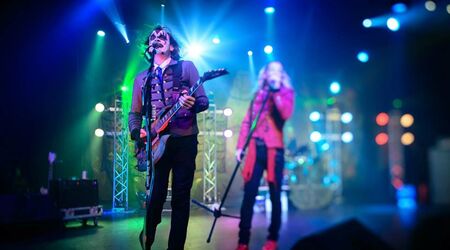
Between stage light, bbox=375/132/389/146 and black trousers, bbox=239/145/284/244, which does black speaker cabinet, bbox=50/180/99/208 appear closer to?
black trousers, bbox=239/145/284/244

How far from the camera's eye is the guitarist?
2.96 meters

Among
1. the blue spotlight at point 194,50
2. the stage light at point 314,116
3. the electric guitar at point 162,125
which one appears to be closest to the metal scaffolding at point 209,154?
the blue spotlight at point 194,50

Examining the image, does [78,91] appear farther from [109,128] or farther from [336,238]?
[336,238]

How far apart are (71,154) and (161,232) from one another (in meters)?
2.06

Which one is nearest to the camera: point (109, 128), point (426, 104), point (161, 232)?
point (161, 232)

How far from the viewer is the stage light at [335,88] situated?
9.19 metres

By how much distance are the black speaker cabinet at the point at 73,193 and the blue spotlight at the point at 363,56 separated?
6135 millimetres

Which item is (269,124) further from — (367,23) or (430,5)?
(430,5)

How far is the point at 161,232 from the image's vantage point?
395cm

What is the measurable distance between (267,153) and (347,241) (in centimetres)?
117

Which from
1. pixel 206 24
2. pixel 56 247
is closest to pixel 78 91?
pixel 206 24

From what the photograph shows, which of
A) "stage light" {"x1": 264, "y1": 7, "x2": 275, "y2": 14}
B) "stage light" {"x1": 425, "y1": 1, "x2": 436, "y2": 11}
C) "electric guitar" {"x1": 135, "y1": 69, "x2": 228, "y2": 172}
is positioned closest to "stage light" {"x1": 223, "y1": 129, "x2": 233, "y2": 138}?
"stage light" {"x1": 264, "y1": 7, "x2": 275, "y2": 14}

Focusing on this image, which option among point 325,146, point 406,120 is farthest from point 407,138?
point 325,146

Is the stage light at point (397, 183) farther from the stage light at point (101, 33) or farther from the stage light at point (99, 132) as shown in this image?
the stage light at point (101, 33)
